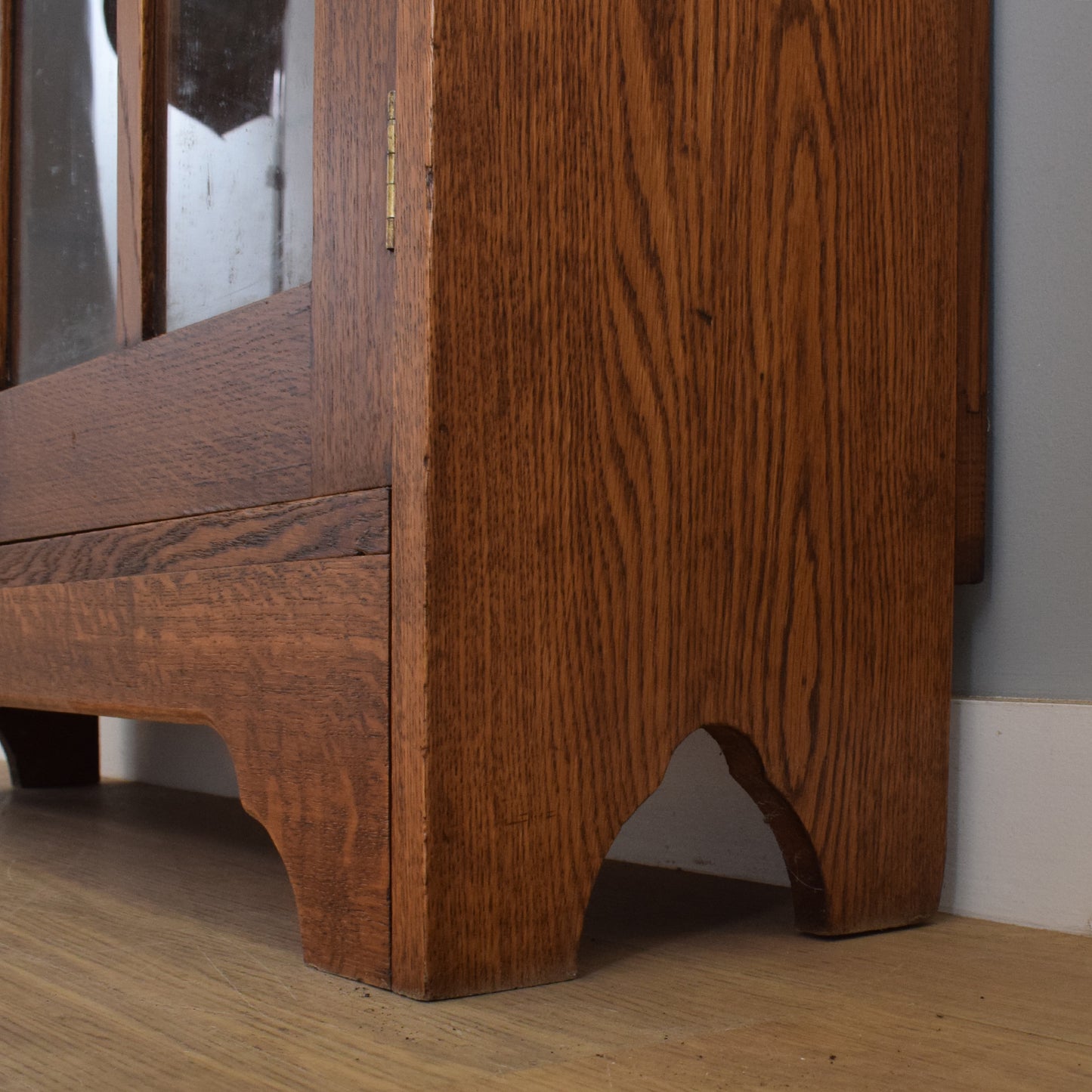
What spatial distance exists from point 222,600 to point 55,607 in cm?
26

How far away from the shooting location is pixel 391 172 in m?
0.63

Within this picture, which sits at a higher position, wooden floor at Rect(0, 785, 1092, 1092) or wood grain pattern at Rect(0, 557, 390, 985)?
wood grain pattern at Rect(0, 557, 390, 985)

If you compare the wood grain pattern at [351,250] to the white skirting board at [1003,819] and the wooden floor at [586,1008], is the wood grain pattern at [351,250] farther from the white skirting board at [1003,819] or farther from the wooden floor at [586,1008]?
the white skirting board at [1003,819]

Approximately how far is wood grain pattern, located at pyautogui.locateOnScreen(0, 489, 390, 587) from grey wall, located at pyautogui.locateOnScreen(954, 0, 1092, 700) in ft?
1.57

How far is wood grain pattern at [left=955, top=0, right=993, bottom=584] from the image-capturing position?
0.88 m

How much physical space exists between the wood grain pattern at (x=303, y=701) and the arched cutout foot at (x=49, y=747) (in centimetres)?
88

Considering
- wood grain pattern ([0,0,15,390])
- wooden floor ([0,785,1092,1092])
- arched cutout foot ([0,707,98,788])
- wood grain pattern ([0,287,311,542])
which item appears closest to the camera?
wooden floor ([0,785,1092,1092])

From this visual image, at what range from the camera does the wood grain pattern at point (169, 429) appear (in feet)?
2.35

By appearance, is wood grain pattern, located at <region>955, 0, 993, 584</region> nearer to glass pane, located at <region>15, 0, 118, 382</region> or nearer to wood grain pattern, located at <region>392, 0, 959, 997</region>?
wood grain pattern, located at <region>392, 0, 959, 997</region>

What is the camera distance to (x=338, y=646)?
25.2 inches

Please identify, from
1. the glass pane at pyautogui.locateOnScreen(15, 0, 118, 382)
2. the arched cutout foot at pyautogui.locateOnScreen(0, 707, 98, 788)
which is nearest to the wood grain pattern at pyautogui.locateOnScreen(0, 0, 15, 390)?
the glass pane at pyautogui.locateOnScreen(15, 0, 118, 382)

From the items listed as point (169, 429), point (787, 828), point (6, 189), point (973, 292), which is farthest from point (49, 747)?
point (973, 292)

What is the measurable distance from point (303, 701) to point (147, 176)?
0.41 meters

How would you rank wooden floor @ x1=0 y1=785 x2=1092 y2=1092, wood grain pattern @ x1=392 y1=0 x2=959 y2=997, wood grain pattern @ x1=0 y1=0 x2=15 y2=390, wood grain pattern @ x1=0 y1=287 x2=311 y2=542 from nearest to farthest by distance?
wooden floor @ x1=0 y1=785 x2=1092 y2=1092 < wood grain pattern @ x1=392 y1=0 x2=959 y2=997 < wood grain pattern @ x1=0 y1=287 x2=311 y2=542 < wood grain pattern @ x1=0 y1=0 x2=15 y2=390
